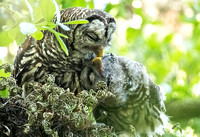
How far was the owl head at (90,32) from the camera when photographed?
257 cm

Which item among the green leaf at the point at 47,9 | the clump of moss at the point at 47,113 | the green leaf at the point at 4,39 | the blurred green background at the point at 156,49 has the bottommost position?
the clump of moss at the point at 47,113

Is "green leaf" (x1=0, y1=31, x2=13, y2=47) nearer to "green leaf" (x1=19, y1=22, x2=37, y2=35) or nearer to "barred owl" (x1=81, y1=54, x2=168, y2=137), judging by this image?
"green leaf" (x1=19, y1=22, x2=37, y2=35)

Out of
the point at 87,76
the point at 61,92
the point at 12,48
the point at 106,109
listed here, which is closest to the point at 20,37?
the point at 61,92

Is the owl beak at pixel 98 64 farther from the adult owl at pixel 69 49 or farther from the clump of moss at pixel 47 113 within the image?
the clump of moss at pixel 47 113

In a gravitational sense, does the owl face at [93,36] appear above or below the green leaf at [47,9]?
above

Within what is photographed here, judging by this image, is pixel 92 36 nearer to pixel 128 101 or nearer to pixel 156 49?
pixel 128 101

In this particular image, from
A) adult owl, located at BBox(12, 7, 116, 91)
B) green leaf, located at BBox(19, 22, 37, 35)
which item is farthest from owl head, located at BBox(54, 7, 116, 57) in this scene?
green leaf, located at BBox(19, 22, 37, 35)

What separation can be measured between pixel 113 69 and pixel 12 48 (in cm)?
246

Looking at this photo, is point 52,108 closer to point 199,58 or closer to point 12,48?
point 12,48

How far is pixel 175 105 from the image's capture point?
2084 millimetres

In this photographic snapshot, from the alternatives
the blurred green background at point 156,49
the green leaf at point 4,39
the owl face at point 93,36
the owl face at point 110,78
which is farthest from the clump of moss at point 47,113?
the blurred green background at point 156,49

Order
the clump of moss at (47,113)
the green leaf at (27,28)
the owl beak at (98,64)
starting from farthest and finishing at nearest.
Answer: the owl beak at (98,64) < the clump of moss at (47,113) < the green leaf at (27,28)

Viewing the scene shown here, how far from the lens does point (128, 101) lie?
260 cm

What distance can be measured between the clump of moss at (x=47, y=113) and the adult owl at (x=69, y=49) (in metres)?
0.56
